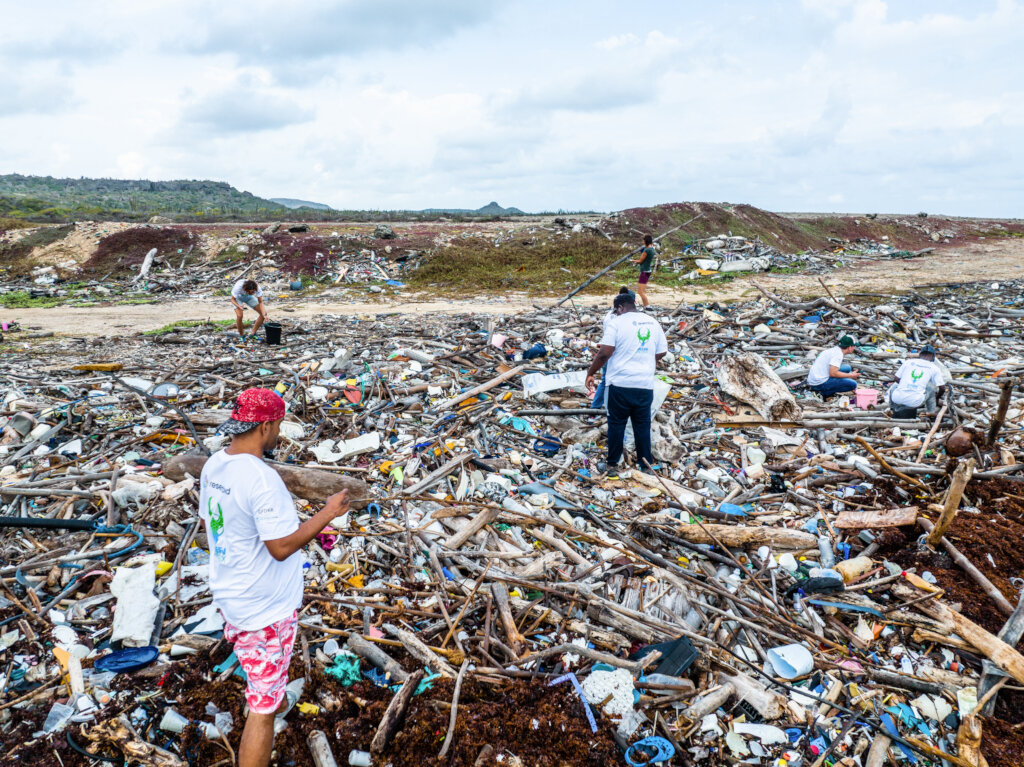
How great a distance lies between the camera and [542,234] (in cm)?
Answer: 2366

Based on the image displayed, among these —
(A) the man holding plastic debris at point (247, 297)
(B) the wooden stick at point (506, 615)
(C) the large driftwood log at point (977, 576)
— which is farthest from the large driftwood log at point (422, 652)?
(A) the man holding plastic debris at point (247, 297)

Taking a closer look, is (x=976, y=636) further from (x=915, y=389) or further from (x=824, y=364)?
(x=824, y=364)

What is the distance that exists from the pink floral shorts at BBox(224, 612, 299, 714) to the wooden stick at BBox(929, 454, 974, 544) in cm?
439

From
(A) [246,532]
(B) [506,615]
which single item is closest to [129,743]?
(A) [246,532]

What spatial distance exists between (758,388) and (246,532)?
20.7 feet

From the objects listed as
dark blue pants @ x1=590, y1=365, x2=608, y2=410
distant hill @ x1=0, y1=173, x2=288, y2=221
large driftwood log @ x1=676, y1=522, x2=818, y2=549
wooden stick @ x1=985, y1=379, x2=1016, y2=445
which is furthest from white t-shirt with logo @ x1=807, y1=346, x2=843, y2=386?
distant hill @ x1=0, y1=173, x2=288, y2=221

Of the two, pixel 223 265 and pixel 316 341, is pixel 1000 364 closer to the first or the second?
pixel 316 341

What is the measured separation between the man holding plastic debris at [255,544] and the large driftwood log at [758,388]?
227 inches

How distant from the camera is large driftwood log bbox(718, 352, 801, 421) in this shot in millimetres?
6465

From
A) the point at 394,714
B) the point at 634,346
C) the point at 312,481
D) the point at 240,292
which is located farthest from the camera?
the point at 240,292

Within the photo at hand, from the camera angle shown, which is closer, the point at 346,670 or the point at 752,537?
the point at 346,670

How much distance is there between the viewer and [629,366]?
5.12 m

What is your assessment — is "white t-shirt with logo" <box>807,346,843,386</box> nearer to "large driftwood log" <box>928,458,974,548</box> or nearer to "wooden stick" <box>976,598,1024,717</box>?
"large driftwood log" <box>928,458,974,548</box>

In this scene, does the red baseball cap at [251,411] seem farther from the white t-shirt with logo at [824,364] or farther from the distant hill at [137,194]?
the distant hill at [137,194]
